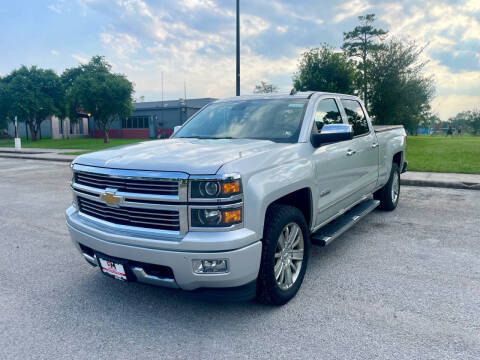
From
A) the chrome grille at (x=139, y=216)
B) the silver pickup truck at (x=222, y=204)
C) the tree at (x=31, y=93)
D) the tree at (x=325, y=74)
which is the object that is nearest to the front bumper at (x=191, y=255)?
the silver pickup truck at (x=222, y=204)

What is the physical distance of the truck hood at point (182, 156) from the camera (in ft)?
8.98

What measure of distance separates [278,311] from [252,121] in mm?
1980

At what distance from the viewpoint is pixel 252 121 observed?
4117 millimetres

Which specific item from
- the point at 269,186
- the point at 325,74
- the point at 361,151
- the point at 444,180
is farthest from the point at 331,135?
the point at 325,74

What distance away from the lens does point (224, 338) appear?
Answer: 283cm

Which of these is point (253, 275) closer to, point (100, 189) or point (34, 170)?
point (100, 189)

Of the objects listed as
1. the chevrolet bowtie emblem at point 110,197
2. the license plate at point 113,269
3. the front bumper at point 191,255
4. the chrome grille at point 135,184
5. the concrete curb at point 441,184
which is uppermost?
the chrome grille at point 135,184

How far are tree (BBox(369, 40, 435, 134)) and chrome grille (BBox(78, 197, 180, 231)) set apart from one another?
2950 centimetres

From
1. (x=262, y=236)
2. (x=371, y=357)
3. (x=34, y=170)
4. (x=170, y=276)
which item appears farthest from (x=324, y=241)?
(x=34, y=170)

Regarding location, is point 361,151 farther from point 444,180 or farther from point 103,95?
point 103,95

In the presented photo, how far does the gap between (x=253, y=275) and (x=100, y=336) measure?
126cm

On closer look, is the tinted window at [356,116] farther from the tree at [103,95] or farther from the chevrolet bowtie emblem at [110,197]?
the tree at [103,95]

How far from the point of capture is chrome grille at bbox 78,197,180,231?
2.76 meters

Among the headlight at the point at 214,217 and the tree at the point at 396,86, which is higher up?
the tree at the point at 396,86
